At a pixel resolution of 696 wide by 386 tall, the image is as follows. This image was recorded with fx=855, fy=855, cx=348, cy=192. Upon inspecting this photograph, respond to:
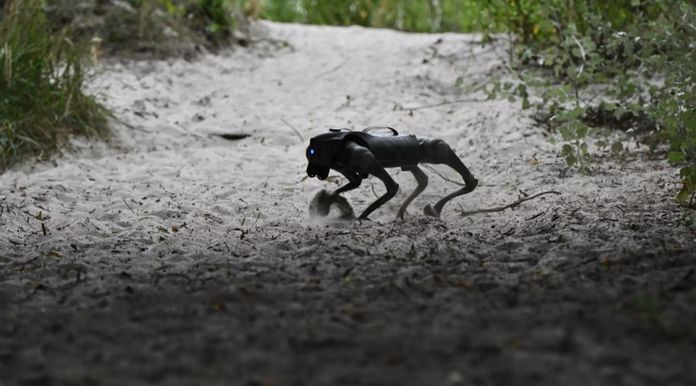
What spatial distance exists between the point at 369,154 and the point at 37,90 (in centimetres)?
324

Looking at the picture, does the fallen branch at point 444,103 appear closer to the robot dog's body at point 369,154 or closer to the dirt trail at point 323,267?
the dirt trail at point 323,267

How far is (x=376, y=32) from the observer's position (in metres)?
9.08

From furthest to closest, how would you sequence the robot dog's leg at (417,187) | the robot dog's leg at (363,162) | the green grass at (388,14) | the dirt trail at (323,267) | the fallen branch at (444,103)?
1. the green grass at (388,14)
2. the fallen branch at (444,103)
3. the robot dog's leg at (417,187)
4. the robot dog's leg at (363,162)
5. the dirt trail at (323,267)

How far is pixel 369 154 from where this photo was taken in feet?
12.1

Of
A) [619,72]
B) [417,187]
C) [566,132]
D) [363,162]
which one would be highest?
[619,72]

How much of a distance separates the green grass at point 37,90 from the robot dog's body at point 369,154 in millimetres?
2638

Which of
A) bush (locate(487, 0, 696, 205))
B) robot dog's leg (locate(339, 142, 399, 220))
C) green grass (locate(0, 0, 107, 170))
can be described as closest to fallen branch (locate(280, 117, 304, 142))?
green grass (locate(0, 0, 107, 170))

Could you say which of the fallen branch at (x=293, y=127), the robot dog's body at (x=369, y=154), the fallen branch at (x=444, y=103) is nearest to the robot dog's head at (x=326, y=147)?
the robot dog's body at (x=369, y=154)

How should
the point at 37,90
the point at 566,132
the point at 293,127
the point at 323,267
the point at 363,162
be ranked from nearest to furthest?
the point at 323,267 → the point at 363,162 → the point at 566,132 → the point at 37,90 → the point at 293,127

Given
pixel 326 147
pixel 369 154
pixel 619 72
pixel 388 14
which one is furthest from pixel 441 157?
pixel 388 14

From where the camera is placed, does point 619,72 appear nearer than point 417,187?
No

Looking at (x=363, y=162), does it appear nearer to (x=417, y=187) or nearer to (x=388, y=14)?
(x=417, y=187)

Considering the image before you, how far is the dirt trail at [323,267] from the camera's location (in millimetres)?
2123

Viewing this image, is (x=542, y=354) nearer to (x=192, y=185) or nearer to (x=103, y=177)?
(x=192, y=185)
